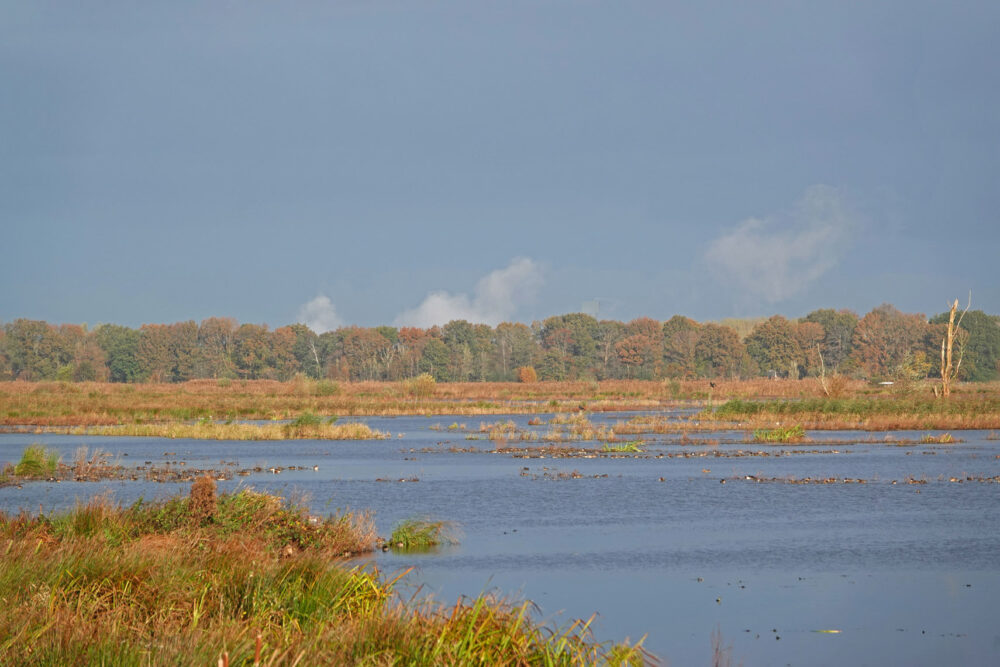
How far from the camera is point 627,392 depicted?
10906 centimetres

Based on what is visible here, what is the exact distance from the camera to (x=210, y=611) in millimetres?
10828

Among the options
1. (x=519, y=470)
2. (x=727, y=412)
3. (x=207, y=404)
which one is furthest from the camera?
(x=207, y=404)

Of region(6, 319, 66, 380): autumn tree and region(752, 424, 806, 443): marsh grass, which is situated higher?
region(6, 319, 66, 380): autumn tree

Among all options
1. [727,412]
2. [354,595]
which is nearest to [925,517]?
[354,595]

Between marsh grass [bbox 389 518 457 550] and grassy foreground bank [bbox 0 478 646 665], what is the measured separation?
5.57m

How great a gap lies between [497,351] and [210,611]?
159439 mm

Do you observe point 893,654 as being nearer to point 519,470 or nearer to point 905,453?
point 519,470

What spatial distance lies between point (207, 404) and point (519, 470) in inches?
1859

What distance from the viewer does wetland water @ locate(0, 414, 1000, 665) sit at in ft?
47.1

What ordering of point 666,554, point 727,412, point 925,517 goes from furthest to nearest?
point 727,412 → point 925,517 → point 666,554

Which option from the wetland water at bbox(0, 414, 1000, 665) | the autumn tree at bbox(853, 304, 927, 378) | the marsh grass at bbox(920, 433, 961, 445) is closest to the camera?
the wetland water at bbox(0, 414, 1000, 665)

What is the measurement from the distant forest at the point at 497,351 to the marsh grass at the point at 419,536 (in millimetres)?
133366

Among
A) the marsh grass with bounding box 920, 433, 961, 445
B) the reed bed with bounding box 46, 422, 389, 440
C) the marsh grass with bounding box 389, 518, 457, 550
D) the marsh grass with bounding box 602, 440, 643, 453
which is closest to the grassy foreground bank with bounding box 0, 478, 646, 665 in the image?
the marsh grass with bounding box 389, 518, 457, 550

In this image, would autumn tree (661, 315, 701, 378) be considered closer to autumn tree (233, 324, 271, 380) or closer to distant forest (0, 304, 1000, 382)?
distant forest (0, 304, 1000, 382)
